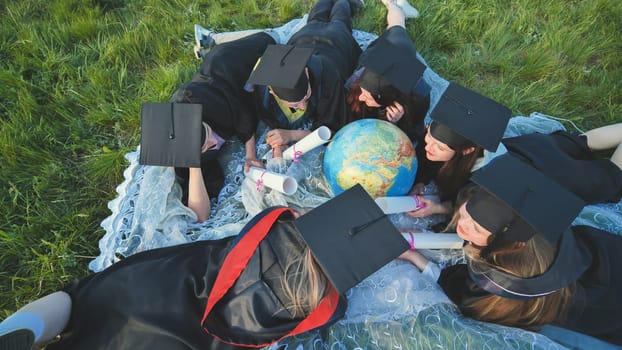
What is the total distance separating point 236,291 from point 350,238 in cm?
76

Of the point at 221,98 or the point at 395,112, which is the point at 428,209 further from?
the point at 221,98

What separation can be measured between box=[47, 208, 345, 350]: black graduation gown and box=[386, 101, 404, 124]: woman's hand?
134cm

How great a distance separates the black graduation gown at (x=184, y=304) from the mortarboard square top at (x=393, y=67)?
51.5 inches

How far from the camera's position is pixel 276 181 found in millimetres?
2643

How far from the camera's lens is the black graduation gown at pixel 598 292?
84.4 inches

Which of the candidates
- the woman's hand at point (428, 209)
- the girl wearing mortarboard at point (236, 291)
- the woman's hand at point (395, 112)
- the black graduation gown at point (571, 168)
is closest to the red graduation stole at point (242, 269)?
the girl wearing mortarboard at point (236, 291)

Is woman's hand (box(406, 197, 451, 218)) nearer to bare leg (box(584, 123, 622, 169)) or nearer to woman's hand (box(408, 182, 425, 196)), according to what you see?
woman's hand (box(408, 182, 425, 196))

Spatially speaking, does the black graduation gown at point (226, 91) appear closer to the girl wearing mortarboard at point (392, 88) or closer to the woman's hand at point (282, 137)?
the woman's hand at point (282, 137)

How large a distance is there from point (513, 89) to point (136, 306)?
13.1ft

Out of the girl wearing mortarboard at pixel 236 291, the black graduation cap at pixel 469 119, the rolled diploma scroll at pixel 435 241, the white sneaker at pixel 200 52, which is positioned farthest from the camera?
the white sneaker at pixel 200 52

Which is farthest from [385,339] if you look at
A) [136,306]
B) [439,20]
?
[439,20]

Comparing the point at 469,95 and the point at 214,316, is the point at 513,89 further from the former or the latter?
the point at 214,316

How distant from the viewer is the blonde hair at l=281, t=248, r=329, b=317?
74.1 inches

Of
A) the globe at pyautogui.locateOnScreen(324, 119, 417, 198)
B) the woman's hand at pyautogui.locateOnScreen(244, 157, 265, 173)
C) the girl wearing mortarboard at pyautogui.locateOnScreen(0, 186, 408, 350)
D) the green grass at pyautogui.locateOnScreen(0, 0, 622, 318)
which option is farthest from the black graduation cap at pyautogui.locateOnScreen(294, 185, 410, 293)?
the green grass at pyautogui.locateOnScreen(0, 0, 622, 318)
